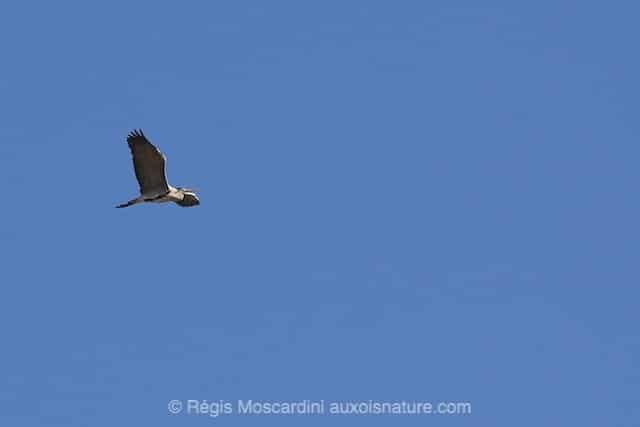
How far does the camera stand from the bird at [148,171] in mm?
91625

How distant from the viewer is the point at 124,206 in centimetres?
9319

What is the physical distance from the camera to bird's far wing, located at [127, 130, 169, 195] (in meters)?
91.6

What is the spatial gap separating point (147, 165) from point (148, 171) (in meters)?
0.39

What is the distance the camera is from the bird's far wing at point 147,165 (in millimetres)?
91562

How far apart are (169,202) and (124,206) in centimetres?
328

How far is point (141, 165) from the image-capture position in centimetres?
9250

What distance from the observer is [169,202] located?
315ft

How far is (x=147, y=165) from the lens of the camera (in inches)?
3642

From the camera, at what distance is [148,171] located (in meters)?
92.8

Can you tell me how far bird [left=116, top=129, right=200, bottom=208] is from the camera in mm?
91625

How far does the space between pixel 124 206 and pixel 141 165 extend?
186 cm

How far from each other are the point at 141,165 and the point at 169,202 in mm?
3924
